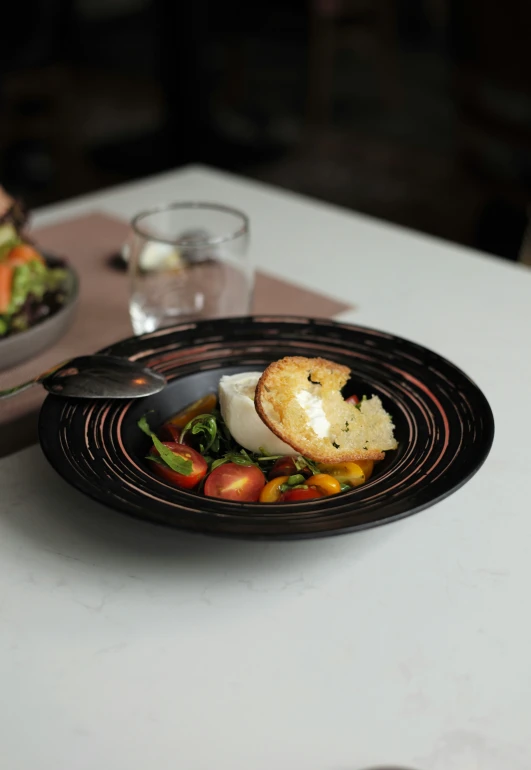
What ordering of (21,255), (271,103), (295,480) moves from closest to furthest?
(295,480) → (21,255) → (271,103)

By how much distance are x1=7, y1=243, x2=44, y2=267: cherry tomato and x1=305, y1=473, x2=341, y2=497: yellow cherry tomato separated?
24.8 inches

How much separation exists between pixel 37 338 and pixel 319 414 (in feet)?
1.45

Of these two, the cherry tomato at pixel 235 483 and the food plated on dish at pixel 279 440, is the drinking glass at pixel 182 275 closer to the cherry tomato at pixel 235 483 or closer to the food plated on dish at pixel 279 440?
the food plated on dish at pixel 279 440

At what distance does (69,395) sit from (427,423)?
1.15 ft

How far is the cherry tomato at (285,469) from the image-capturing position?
0.84m

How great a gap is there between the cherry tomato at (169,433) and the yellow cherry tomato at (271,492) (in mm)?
121

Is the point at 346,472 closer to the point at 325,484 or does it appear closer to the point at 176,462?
the point at 325,484

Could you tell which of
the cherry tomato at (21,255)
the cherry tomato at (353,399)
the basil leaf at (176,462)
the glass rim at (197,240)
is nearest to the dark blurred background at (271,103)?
the glass rim at (197,240)

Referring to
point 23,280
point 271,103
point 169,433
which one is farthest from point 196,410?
point 271,103

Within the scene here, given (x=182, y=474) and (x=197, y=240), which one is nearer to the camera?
(x=182, y=474)

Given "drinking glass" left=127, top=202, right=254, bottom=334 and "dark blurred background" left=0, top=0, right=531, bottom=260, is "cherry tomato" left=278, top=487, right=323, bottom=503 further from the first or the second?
"dark blurred background" left=0, top=0, right=531, bottom=260

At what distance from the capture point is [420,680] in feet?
2.25

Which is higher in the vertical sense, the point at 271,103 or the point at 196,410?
the point at 196,410

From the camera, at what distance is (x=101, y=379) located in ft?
3.06
